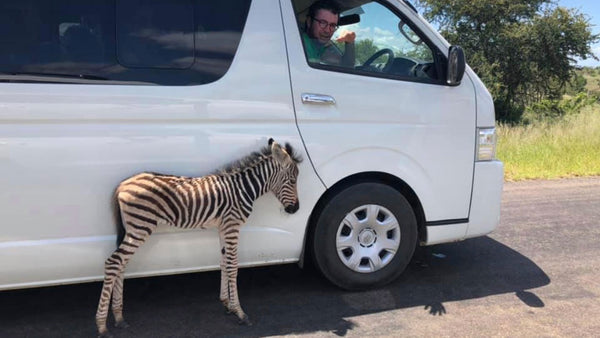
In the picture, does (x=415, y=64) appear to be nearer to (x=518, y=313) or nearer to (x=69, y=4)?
(x=518, y=313)

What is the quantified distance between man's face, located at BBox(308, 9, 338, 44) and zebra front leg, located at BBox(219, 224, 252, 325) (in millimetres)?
1499

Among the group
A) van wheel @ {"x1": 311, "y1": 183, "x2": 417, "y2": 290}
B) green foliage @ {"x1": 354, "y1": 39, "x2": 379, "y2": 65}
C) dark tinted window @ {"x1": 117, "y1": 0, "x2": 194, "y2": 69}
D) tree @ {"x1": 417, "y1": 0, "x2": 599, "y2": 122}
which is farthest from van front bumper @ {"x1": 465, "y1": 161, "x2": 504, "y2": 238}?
tree @ {"x1": 417, "y1": 0, "x2": 599, "y2": 122}

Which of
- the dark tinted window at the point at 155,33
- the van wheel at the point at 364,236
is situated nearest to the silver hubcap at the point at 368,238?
the van wheel at the point at 364,236

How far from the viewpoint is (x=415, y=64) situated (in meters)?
3.84

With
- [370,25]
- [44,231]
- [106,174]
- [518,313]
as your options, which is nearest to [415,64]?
[370,25]

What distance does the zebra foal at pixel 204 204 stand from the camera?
3076 millimetres

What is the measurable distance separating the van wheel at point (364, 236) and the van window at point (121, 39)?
1291 mm

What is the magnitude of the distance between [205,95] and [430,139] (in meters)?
1.69

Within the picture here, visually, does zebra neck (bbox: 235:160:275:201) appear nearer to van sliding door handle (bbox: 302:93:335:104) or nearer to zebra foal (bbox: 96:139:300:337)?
zebra foal (bbox: 96:139:300:337)

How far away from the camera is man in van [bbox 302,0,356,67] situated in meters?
3.57

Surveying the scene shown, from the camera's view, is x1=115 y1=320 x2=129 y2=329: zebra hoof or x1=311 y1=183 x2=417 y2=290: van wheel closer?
x1=115 y1=320 x2=129 y2=329: zebra hoof

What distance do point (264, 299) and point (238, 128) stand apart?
1302mm

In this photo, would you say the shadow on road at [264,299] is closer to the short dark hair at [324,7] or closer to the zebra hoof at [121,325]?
the zebra hoof at [121,325]

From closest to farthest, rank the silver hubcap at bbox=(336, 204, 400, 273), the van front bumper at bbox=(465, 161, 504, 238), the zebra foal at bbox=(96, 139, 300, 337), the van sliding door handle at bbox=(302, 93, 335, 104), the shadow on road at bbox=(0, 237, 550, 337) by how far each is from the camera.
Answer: the zebra foal at bbox=(96, 139, 300, 337) → the shadow on road at bbox=(0, 237, 550, 337) → the van sliding door handle at bbox=(302, 93, 335, 104) → the silver hubcap at bbox=(336, 204, 400, 273) → the van front bumper at bbox=(465, 161, 504, 238)
